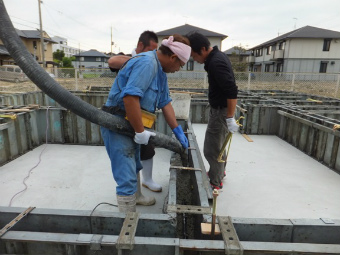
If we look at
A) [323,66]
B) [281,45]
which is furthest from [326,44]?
[281,45]

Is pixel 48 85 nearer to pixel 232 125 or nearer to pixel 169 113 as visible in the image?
pixel 169 113

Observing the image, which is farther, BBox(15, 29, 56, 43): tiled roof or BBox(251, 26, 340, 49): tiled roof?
BBox(15, 29, 56, 43): tiled roof

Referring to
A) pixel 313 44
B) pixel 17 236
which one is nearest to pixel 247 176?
pixel 17 236

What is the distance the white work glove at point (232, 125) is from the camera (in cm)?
277

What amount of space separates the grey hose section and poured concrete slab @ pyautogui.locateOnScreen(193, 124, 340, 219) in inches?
59.1

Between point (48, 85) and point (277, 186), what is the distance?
3131 mm

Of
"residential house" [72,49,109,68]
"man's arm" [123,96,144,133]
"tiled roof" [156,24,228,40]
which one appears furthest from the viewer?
"residential house" [72,49,109,68]

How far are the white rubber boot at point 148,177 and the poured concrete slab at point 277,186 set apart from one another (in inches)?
32.0

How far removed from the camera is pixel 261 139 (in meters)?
5.55

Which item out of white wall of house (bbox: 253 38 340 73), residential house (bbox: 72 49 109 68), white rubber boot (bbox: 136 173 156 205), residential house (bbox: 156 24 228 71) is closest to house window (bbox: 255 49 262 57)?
white wall of house (bbox: 253 38 340 73)

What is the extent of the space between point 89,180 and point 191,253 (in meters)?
2.33

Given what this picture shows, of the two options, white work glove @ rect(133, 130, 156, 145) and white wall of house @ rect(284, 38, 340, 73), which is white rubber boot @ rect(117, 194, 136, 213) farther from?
white wall of house @ rect(284, 38, 340, 73)

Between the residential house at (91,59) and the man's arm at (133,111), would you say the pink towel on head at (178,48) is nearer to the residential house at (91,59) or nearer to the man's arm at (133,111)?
the man's arm at (133,111)

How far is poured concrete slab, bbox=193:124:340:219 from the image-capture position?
280cm
